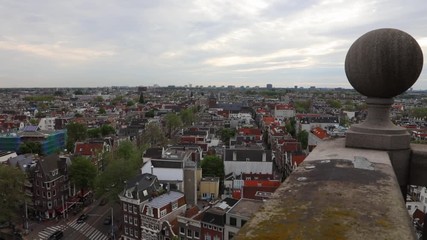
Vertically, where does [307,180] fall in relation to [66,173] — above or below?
above

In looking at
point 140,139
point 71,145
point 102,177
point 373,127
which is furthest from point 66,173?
point 373,127

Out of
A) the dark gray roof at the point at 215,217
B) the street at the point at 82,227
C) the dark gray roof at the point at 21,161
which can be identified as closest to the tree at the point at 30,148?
the dark gray roof at the point at 21,161

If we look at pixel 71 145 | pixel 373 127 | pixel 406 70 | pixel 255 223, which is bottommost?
pixel 71 145

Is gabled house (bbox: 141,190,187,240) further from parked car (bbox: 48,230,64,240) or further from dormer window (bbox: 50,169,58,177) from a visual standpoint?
dormer window (bbox: 50,169,58,177)

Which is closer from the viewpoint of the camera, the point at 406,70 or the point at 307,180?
the point at 307,180

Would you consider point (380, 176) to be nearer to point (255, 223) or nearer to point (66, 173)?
point (255, 223)

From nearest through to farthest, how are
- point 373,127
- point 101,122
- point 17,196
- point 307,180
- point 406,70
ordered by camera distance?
1. point 307,180
2. point 406,70
3. point 373,127
4. point 17,196
5. point 101,122

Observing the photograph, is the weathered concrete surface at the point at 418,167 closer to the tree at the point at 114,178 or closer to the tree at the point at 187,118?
the tree at the point at 114,178

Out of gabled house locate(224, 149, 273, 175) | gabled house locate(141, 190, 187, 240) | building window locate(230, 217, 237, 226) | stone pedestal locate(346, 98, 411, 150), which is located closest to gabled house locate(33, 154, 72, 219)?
gabled house locate(141, 190, 187, 240)
